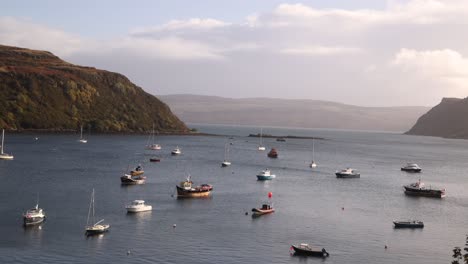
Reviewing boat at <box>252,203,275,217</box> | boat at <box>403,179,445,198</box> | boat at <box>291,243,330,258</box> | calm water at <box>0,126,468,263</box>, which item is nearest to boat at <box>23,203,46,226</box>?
calm water at <box>0,126,468,263</box>

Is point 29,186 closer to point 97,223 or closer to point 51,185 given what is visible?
point 51,185

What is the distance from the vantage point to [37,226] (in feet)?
224

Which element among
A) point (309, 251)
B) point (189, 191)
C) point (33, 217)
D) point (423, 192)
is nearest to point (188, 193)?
point (189, 191)

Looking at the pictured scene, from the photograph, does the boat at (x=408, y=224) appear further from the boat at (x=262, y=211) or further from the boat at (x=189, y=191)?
the boat at (x=189, y=191)

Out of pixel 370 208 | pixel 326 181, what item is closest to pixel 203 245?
pixel 370 208

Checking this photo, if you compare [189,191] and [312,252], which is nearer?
[312,252]

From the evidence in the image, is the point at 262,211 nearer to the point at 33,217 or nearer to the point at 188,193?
the point at 188,193

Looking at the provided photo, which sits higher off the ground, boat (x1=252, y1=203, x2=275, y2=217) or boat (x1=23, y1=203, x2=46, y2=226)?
boat (x1=23, y1=203, x2=46, y2=226)

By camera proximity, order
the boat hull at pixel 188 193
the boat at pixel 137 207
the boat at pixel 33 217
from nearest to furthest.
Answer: the boat at pixel 33 217
the boat at pixel 137 207
the boat hull at pixel 188 193

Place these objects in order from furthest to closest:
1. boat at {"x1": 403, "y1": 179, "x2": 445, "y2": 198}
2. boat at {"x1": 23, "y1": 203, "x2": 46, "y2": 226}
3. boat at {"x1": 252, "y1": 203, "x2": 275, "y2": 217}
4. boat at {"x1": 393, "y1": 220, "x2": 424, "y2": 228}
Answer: boat at {"x1": 403, "y1": 179, "x2": 445, "y2": 198} < boat at {"x1": 252, "y1": 203, "x2": 275, "y2": 217} < boat at {"x1": 393, "y1": 220, "x2": 424, "y2": 228} < boat at {"x1": 23, "y1": 203, "x2": 46, "y2": 226}

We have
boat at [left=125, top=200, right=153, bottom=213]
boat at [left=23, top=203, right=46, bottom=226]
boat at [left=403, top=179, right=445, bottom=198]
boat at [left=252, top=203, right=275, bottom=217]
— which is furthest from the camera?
boat at [left=403, top=179, right=445, bottom=198]

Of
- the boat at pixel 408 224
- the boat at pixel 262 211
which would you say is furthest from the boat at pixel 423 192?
the boat at pixel 262 211

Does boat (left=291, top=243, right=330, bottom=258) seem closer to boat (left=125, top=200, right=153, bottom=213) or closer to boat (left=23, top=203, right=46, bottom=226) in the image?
boat (left=125, top=200, right=153, bottom=213)

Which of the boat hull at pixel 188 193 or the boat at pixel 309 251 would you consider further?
the boat hull at pixel 188 193
